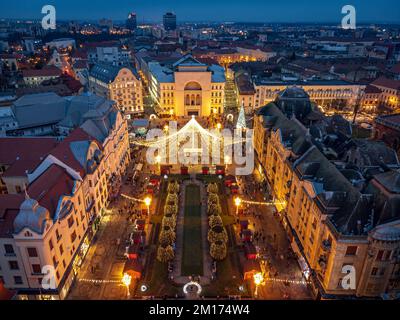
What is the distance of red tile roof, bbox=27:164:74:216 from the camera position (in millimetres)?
43000

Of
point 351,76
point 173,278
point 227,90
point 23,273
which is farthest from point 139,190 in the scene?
point 351,76

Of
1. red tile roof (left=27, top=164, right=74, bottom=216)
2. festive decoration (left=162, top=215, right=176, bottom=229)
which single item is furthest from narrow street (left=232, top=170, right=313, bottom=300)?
red tile roof (left=27, top=164, right=74, bottom=216)

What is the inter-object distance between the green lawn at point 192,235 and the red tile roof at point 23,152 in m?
30.9

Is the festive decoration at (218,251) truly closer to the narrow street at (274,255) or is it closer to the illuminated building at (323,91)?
the narrow street at (274,255)

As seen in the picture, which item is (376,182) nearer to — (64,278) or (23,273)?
(64,278)

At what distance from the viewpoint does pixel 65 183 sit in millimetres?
47750

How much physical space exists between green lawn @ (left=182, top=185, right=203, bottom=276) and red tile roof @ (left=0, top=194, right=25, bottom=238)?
2527 cm

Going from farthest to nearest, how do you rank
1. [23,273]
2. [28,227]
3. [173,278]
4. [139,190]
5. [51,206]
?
[139,190]
[173,278]
[51,206]
[23,273]
[28,227]

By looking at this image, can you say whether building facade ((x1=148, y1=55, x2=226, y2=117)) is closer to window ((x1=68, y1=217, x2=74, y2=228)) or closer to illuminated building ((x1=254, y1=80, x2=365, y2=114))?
illuminated building ((x1=254, y1=80, x2=365, y2=114))

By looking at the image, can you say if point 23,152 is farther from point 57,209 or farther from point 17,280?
point 17,280

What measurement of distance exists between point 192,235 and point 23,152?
128 ft

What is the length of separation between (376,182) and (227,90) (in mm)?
121084

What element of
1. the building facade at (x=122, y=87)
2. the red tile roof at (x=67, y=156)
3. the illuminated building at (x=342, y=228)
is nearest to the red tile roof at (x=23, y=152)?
the red tile roof at (x=67, y=156)

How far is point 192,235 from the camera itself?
55.7 m
